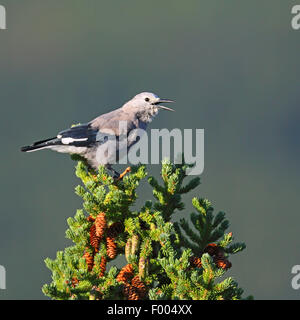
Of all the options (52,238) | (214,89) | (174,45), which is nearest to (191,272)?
(52,238)

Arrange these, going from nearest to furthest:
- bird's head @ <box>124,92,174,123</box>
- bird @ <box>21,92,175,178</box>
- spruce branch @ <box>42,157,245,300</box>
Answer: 1. spruce branch @ <box>42,157,245,300</box>
2. bird @ <box>21,92,175,178</box>
3. bird's head @ <box>124,92,174,123</box>

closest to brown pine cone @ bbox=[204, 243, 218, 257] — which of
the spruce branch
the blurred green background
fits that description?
the spruce branch

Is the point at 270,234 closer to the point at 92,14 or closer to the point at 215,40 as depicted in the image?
the point at 215,40

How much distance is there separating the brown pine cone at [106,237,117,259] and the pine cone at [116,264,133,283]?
7.0 inches

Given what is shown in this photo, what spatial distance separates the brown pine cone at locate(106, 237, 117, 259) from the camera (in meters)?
4.82

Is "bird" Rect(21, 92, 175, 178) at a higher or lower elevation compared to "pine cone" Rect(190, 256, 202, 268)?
higher

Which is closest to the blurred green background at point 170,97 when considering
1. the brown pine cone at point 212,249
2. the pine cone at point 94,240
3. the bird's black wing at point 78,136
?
the bird's black wing at point 78,136

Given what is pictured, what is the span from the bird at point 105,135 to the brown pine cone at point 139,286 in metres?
1.51

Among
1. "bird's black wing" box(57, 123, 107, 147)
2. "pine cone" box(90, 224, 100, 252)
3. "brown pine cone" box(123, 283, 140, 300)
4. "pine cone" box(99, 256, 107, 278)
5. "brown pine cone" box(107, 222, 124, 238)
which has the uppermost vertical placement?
"bird's black wing" box(57, 123, 107, 147)

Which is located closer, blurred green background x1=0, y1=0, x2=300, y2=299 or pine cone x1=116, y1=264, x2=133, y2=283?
pine cone x1=116, y1=264, x2=133, y2=283

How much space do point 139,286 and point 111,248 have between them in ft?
1.15

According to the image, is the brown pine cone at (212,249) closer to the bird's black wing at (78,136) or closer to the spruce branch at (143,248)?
the spruce branch at (143,248)

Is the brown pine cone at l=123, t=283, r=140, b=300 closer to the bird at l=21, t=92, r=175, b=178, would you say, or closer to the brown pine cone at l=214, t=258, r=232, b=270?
the brown pine cone at l=214, t=258, r=232, b=270

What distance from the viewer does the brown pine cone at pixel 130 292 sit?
454 centimetres
